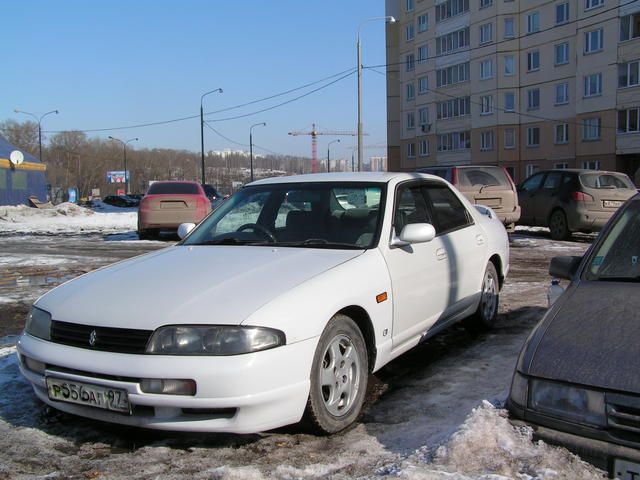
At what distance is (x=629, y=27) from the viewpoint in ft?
120

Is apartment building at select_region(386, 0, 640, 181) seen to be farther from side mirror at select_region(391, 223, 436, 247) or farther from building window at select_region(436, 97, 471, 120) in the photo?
side mirror at select_region(391, 223, 436, 247)

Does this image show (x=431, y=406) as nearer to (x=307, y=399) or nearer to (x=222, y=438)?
(x=307, y=399)

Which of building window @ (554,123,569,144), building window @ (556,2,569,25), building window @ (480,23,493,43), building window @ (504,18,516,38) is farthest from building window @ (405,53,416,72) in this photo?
building window @ (554,123,569,144)

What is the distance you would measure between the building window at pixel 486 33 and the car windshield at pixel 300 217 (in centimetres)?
4842

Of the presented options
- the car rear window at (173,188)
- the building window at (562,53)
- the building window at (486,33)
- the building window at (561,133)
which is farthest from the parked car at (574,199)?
the building window at (486,33)

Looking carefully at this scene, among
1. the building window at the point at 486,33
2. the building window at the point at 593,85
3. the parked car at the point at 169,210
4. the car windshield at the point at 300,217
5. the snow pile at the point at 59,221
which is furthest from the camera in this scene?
the building window at the point at 486,33

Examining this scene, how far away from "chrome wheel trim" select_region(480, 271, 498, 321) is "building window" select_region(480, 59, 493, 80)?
46570mm

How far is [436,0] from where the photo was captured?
5456 cm

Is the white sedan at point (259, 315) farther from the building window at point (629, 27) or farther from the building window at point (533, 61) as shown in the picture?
the building window at point (533, 61)

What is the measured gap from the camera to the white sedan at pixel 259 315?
A: 9.77 feet

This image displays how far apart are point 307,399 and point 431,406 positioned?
101 cm

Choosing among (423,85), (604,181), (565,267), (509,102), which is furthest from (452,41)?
(565,267)

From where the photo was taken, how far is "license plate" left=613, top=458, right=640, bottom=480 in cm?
219

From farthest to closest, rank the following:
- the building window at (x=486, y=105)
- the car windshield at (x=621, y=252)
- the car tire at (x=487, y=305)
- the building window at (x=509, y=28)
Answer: the building window at (x=486, y=105), the building window at (x=509, y=28), the car tire at (x=487, y=305), the car windshield at (x=621, y=252)
